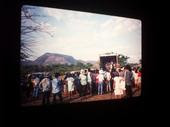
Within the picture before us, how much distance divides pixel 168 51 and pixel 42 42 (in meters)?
1.80

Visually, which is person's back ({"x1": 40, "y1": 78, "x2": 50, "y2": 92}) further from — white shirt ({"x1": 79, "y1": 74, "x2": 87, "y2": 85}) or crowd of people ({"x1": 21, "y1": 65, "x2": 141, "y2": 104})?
white shirt ({"x1": 79, "y1": 74, "x2": 87, "y2": 85})

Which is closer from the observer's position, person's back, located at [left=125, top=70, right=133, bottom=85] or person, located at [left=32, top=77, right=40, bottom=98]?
person, located at [left=32, top=77, right=40, bottom=98]

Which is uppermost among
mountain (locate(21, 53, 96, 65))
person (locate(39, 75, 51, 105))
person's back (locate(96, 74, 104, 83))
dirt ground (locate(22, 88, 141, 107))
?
mountain (locate(21, 53, 96, 65))

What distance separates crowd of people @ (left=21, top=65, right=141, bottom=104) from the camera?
2.27m

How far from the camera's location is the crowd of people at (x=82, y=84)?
7.43 ft

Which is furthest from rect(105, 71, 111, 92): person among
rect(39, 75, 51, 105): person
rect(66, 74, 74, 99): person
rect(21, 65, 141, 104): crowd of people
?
rect(39, 75, 51, 105): person

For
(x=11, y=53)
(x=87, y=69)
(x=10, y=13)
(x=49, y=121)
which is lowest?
(x=49, y=121)

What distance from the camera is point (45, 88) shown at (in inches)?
90.9

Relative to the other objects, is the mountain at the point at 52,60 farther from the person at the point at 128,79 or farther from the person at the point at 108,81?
Result: the person at the point at 128,79

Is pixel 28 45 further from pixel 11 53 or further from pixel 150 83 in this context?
pixel 150 83

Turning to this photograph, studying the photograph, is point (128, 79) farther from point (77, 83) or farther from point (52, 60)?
point (52, 60)

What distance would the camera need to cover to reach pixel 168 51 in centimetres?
328

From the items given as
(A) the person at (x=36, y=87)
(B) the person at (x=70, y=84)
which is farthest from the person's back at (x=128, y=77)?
(A) the person at (x=36, y=87)

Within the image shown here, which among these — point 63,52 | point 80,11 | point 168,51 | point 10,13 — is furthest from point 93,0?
point 168,51
